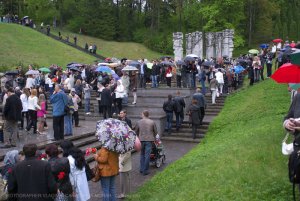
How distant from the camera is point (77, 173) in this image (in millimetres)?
7793

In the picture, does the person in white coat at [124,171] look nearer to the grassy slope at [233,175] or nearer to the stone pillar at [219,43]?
the grassy slope at [233,175]

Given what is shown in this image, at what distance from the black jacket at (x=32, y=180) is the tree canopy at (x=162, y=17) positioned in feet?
156

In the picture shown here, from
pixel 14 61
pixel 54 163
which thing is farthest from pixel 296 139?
pixel 14 61

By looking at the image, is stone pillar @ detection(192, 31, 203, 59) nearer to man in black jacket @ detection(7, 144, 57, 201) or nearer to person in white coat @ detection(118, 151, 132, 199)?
person in white coat @ detection(118, 151, 132, 199)

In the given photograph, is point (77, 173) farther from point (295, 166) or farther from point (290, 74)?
point (290, 74)

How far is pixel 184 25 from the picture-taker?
70812 mm

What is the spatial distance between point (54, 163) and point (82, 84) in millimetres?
15659

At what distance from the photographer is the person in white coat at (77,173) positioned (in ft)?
25.3

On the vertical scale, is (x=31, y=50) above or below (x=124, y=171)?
above

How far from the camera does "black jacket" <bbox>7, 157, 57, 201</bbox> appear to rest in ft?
20.4

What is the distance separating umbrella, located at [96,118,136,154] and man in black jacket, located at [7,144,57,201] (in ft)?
7.13

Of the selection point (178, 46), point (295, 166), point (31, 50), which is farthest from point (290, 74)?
point (31, 50)

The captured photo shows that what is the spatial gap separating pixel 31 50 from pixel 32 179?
43507 millimetres

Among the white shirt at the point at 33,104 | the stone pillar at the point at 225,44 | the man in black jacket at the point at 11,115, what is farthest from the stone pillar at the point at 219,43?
the man in black jacket at the point at 11,115
